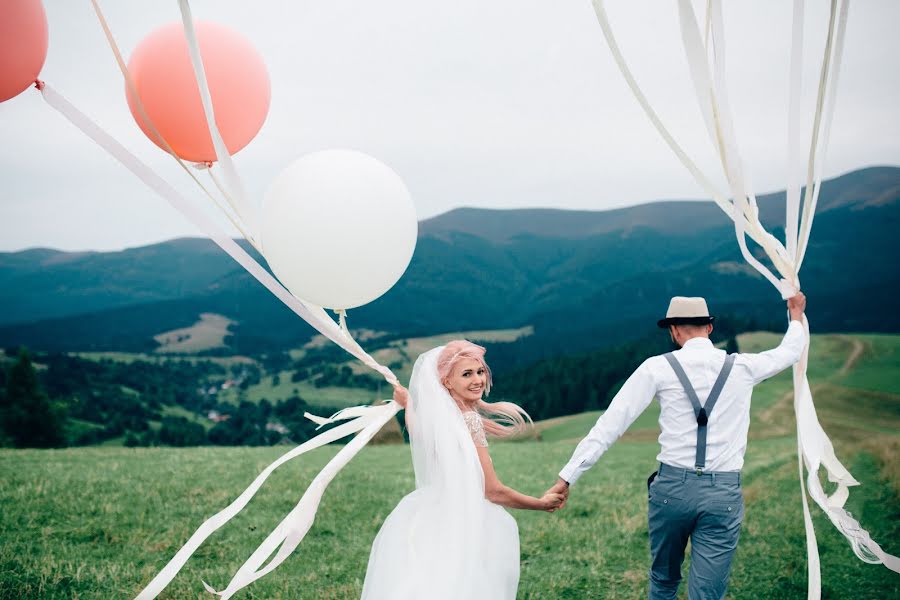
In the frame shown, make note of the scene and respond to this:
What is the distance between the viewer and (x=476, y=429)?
4.02m

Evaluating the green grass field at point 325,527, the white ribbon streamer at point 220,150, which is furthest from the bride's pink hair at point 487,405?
the green grass field at point 325,527

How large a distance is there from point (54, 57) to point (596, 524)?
722 cm

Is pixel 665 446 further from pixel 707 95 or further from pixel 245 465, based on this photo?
pixel 245 465

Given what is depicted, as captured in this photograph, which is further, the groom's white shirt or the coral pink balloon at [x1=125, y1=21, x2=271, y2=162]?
the coral pink balloon at [x1=125, y1=21, x2=271, y2=162]

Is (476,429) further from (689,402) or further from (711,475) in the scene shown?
(711,475)

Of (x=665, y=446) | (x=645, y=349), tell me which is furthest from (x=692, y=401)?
(x=645, y=349)

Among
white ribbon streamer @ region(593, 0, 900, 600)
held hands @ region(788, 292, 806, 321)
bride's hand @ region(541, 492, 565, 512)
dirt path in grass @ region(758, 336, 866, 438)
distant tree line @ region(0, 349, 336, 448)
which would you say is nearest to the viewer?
white ribbon streamer @ region(593, 0, 900, 600)

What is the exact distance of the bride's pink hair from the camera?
405 cm

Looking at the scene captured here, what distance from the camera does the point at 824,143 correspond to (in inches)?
160

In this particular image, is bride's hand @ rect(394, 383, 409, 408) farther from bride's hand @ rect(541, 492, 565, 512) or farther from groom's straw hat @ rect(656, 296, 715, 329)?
groom's straw hat @ rect(656, 296, 715, 329)

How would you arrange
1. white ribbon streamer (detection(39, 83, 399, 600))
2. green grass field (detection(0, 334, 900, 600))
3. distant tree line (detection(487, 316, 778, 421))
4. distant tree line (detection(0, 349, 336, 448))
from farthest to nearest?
distant tree line (detection(487, 316, 778, 421)) < distant tree line (detection(0, 349, 336, 448)) < green grass field (detection(0, 334, 900, 600)) < white ribbon streamer (detection(39, 83, 399, 600))

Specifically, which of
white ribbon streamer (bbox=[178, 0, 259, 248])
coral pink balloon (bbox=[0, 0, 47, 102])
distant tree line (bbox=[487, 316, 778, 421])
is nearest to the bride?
white ribbon streamer (bbox=[178, 0, 259, 248])

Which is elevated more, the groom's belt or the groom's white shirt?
the groom's white shirt

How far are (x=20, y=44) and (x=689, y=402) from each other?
14.7ft
